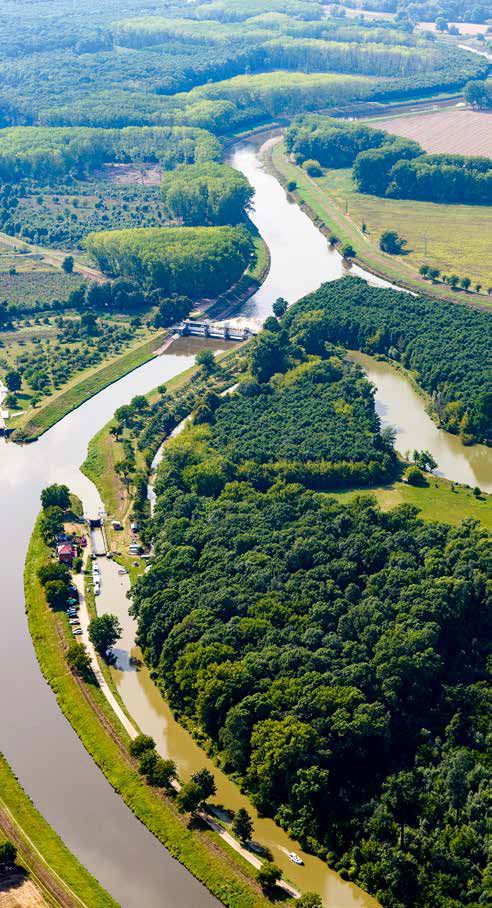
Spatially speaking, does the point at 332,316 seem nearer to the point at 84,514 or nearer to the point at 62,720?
the point at 84,514

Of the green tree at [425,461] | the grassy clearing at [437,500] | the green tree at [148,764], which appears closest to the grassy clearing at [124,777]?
the green tree at [148,764]

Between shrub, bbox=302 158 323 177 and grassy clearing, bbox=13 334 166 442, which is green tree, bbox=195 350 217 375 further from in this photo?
shrub, bbox=302 158 323 177

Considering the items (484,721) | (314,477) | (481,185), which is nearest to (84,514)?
(314,477)

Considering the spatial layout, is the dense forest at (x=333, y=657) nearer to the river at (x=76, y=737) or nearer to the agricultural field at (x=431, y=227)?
the river at (x=76, y=737)

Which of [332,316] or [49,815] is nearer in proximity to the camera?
[49,815]

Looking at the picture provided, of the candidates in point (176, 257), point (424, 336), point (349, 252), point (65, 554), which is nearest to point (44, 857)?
point (65, 554)

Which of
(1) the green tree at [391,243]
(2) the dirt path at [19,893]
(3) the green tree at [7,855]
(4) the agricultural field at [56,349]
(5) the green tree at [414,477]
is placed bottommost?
(2) the dirt path at [19,893]

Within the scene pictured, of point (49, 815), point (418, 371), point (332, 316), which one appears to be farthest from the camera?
point (332, 316)
